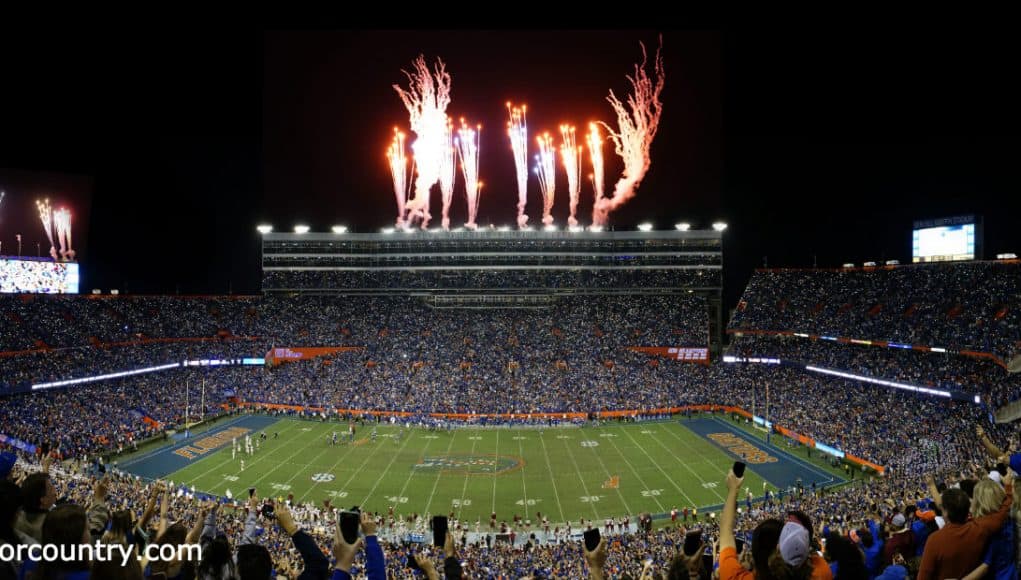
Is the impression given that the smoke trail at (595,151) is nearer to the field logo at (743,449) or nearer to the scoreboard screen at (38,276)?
the field logo at (743,449)

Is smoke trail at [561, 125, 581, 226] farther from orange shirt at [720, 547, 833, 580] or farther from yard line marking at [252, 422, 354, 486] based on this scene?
orange shirt at [720, 547, 833, 580]

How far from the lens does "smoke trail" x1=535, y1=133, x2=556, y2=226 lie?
226 ft

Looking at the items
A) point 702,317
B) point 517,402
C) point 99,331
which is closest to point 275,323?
point 99,331

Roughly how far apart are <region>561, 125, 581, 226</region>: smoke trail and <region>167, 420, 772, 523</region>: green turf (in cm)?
3245

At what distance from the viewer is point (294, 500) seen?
31203mm

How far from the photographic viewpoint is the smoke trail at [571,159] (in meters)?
68.8

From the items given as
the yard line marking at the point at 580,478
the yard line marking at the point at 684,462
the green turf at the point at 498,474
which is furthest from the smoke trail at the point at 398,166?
the yard line marking at the point at 684,462

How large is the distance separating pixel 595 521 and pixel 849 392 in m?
27.5

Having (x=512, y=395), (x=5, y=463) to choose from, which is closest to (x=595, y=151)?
(x=512, y=395)

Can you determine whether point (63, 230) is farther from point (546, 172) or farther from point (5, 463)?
point (5, 463)

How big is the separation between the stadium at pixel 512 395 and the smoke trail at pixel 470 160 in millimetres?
1502

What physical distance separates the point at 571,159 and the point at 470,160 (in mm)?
11468

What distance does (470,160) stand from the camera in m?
70.5

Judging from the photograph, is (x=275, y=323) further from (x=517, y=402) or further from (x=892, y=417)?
(x=892, y=417)
